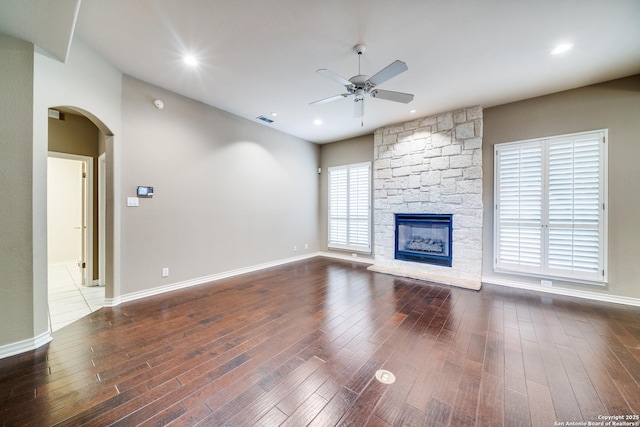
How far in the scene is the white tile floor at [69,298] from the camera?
9.20 feet

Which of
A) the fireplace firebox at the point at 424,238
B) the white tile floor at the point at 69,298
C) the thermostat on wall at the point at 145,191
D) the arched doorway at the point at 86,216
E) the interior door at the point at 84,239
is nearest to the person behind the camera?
the white tile floor at the point at 69,298

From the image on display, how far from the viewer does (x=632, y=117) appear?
3.19 meters

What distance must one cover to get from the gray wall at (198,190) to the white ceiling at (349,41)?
565 mm

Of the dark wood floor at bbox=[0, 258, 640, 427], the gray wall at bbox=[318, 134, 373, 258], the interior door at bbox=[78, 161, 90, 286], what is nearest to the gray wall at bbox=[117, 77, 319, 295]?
the dark wood floor at bbox=[0, 258, 640, 427]

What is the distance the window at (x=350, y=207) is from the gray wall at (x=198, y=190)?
1089mm

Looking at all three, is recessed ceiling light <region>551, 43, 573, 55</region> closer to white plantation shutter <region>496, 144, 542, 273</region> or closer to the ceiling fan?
white plantation shutter <region>496, 144, 542, 273</region>

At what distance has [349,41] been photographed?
2.53 m

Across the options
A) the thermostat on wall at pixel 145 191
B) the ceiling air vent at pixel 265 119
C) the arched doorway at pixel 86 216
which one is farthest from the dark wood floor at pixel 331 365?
the ceiling air vent at pixel 265 119

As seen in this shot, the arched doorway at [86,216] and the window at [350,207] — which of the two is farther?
the window at [350,207]

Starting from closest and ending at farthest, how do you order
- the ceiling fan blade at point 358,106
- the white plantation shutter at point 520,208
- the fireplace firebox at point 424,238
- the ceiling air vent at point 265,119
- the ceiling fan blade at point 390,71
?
the ceiling fan blade at point 390,71 < the ceiling fan blade at point 358,106 < the white plantation shutter at point 520,208 < the fireplace firebox at point 424,238 < the ceiling air vent at point 265,119

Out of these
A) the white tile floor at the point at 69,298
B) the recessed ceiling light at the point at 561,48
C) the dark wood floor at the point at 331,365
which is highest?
the recessed ceiling light at the point at 561,48

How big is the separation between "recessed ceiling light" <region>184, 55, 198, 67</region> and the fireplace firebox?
4.26 meters

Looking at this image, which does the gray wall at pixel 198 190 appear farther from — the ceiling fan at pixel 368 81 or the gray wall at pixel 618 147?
the gray wall at pixel 618 147

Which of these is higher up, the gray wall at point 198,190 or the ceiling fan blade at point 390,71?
the ceiling fan blade at point 390,71
